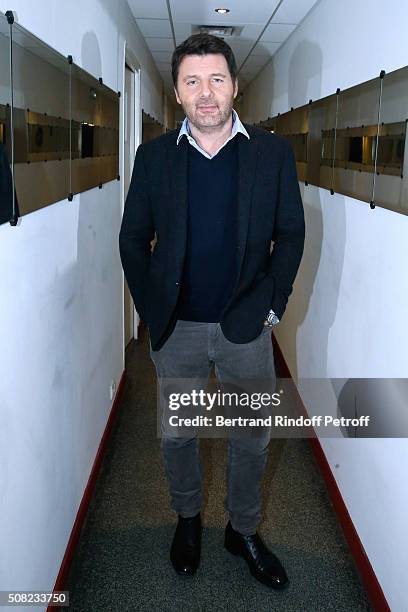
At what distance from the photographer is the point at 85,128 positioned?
2.60 meters

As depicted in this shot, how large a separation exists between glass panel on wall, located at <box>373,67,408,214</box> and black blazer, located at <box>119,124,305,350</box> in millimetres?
312

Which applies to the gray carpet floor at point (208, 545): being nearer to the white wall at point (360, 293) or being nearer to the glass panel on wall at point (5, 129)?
the white wall at point (360, 293)

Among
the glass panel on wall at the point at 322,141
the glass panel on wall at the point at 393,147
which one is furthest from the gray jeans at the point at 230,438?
the glass panel on wall at the point at 322,141

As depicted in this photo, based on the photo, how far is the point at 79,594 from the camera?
2.19 meters

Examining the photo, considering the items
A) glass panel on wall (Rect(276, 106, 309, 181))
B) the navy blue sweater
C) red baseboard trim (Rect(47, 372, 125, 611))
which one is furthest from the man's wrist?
glass panel on wall (Rect(276, 106, 309, 181))

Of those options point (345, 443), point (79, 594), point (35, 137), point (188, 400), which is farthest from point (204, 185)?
point (79, 594)

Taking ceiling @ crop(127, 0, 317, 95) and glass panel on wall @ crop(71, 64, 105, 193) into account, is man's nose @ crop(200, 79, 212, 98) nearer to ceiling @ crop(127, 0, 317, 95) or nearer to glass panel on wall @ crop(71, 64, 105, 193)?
glass panel on wall @ crop(71, 64, 105, 193)

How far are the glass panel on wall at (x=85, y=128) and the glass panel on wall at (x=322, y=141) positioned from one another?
1132mm

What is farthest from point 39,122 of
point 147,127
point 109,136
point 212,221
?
point 147,127

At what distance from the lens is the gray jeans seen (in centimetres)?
212

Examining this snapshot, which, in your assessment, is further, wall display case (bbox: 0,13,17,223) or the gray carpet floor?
the gray carpet floor

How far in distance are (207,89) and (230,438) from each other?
124 centimetres

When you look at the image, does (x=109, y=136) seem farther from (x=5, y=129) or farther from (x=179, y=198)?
(x=5, y=129)

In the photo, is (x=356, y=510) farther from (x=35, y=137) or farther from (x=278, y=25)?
(x=278, y=25)
